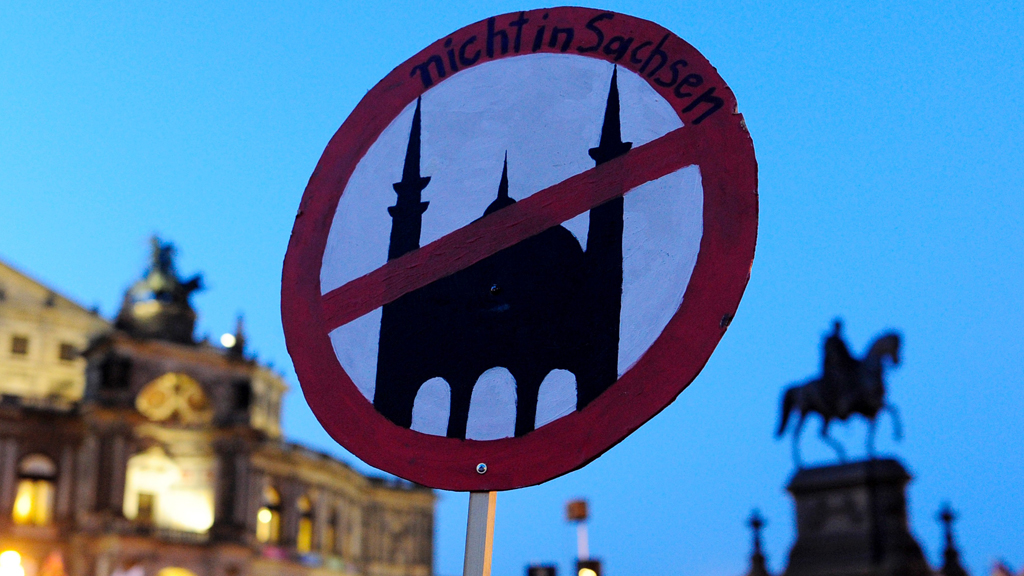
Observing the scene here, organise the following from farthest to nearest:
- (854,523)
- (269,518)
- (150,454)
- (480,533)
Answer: (269,518) → (150,454) → (854,523) → (480,533)

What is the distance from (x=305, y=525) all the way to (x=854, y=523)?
2966 cm

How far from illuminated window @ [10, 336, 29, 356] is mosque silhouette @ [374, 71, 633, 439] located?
43548 mm

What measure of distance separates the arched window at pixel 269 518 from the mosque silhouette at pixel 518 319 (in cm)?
3847

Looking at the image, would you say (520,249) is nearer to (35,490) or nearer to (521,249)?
(521,249)

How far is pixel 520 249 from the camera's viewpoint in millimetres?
2686

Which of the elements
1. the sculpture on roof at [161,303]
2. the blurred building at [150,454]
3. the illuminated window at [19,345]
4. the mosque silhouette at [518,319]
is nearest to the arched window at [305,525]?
the blurred building at [150,454]

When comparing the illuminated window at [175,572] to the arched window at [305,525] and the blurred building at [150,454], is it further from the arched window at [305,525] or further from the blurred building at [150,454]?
the arched window at [305,525]

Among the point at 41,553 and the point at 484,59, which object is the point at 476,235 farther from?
the point at 41,553

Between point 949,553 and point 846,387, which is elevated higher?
point 846,387

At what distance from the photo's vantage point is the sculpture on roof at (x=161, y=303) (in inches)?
1572

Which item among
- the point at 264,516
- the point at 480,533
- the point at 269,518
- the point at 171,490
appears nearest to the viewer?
the point at 480,533

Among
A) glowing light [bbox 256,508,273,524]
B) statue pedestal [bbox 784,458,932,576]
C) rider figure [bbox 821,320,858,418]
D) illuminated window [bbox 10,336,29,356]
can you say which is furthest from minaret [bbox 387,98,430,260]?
illuminated window [bbox 10,336,29,356]

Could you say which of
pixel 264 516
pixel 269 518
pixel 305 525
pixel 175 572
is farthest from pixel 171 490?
pixel 305 525

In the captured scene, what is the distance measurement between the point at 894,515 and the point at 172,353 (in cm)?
2919
